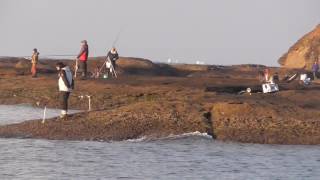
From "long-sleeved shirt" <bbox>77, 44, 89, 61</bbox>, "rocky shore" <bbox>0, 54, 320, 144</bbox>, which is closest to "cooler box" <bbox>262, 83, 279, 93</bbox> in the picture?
"rocky shore" <bbox>0, 54, 320, 144</bbox>

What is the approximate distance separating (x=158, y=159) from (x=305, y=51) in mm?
68175

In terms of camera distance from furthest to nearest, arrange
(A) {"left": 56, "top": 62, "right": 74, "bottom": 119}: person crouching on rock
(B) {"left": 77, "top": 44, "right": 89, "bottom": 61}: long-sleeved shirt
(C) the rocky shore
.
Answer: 1. (B) {"left": 77, "top": 44, "right": 89, "bottom": 61}: long-sleeved shirt
2. (A) {"left": 56, "top": 62, "right": 74, "bottom": 119}: person crouching on rock
3. (C) the rocky shore

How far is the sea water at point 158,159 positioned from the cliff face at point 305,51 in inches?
2317

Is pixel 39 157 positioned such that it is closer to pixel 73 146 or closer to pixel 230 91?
pixel 73 146

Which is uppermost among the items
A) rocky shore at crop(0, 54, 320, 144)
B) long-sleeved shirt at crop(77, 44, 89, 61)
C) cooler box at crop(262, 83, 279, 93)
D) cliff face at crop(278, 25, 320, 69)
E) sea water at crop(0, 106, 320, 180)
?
cliff face at crop(278, 25, 320, 69)

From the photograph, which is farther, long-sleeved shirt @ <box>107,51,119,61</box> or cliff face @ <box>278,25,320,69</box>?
cliff face @ <box>278,25,320,69</box>

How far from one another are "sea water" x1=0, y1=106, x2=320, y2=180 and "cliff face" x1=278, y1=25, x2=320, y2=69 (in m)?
58.9

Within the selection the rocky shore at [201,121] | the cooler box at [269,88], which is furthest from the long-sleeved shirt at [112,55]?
the rocky shore at [201,121]

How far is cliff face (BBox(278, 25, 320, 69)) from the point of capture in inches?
3364

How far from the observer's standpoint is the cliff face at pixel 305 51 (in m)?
85.4

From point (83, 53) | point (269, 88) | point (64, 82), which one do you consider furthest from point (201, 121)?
point (83, 53)

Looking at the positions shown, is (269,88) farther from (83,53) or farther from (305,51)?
(305,51)

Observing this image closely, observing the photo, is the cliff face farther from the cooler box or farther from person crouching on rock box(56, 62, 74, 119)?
person crouching on rock box(56, 62, 74, 119)

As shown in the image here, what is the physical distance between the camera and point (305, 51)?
290 ft
